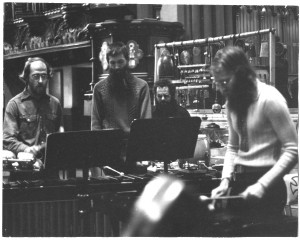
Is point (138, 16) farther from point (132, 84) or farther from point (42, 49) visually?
point (132, 84)

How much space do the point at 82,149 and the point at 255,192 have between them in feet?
2.64

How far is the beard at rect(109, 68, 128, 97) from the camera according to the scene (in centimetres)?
359

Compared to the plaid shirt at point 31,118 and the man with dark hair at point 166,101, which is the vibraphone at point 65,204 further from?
the man with dark hair at point 166,101

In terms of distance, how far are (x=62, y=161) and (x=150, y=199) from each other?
1.47ft

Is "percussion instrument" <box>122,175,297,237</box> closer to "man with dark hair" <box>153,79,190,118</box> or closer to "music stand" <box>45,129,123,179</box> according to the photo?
"music stand" <box>45,129,123,179</box>

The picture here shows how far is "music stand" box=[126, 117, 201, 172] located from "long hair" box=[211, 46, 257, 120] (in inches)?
11.9

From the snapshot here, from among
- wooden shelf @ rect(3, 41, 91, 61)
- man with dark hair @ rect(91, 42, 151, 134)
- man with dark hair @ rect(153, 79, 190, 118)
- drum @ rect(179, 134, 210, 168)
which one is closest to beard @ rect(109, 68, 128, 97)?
man with dark hair @ rect(91, 42, 151, 134)

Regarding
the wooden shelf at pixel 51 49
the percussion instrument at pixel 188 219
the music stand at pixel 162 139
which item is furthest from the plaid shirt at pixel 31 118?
the wooden shelf at pixel 51 49

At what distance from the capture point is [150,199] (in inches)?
107

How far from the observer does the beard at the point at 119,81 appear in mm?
3594

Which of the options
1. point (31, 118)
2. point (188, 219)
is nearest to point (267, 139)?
point (188, 219)

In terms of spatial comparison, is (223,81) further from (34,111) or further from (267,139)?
(34,111)

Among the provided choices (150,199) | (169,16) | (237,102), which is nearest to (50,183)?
(150,199)

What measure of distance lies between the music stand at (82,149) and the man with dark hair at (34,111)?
504 mm
